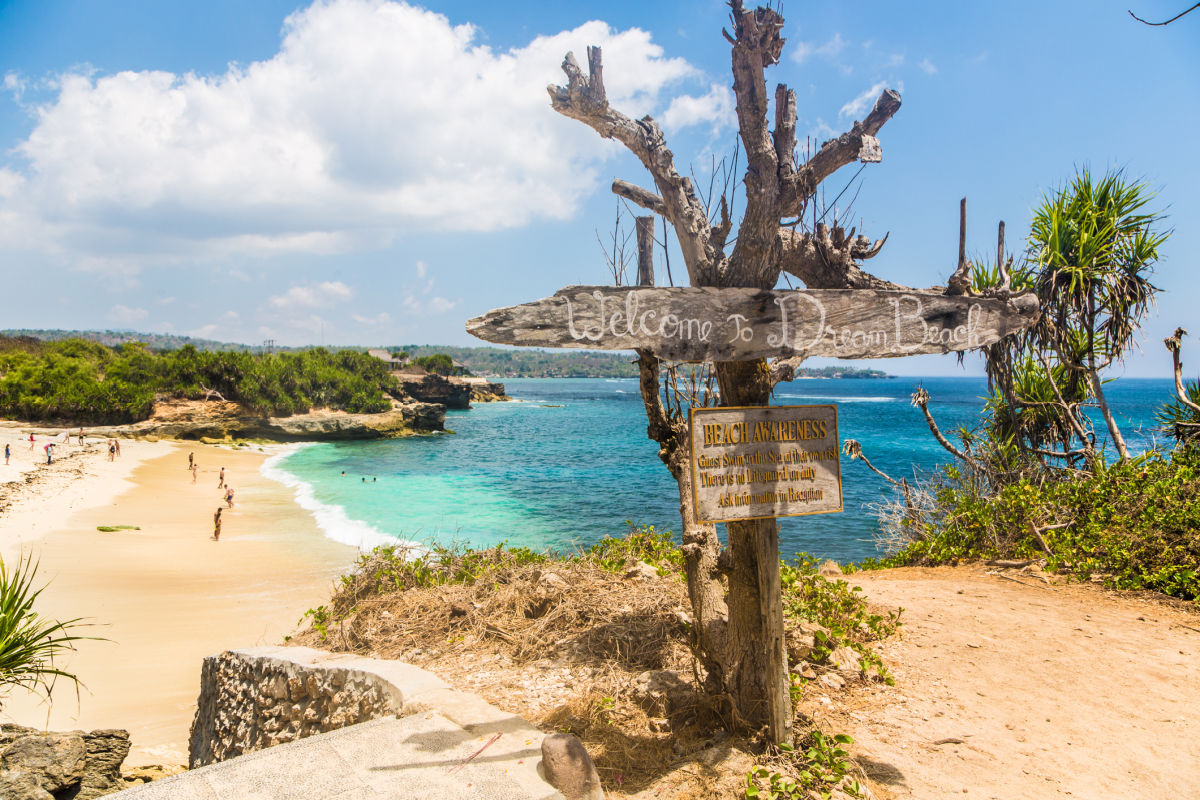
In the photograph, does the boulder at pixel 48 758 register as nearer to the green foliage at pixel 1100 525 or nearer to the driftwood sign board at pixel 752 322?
the driftwood sign board at pixel 752 322

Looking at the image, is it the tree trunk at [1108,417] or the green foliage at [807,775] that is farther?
the tree trunk at [1108,417]

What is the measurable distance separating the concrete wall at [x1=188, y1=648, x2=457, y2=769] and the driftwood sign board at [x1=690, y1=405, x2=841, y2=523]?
216 cm

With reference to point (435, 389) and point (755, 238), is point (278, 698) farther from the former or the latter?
point (435, 389)

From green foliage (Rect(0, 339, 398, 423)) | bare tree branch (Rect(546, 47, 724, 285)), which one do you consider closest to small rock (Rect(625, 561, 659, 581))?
bare tree branch (Rect(546, 47, 724, 285))

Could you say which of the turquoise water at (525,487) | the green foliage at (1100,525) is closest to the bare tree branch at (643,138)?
the turquoise water at (525,487)

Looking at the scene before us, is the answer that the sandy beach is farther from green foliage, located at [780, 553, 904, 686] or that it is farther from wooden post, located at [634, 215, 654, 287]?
green foliage, located at [780, 553, 904, 686]

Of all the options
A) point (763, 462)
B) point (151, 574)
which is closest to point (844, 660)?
point (763, 462)

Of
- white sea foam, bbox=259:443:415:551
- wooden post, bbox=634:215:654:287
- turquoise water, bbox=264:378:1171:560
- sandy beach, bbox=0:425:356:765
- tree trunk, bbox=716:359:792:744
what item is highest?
wooden post, bbox=634:215:654:287

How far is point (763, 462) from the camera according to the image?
3.10 meters

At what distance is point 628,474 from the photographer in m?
32.7

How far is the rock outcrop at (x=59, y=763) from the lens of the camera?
3930mm

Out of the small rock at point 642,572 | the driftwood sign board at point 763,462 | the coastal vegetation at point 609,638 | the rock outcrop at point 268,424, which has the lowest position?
the rock outcrop at point 268,424

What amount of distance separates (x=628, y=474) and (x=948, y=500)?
2400 cm

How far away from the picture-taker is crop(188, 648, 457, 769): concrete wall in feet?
12.5
